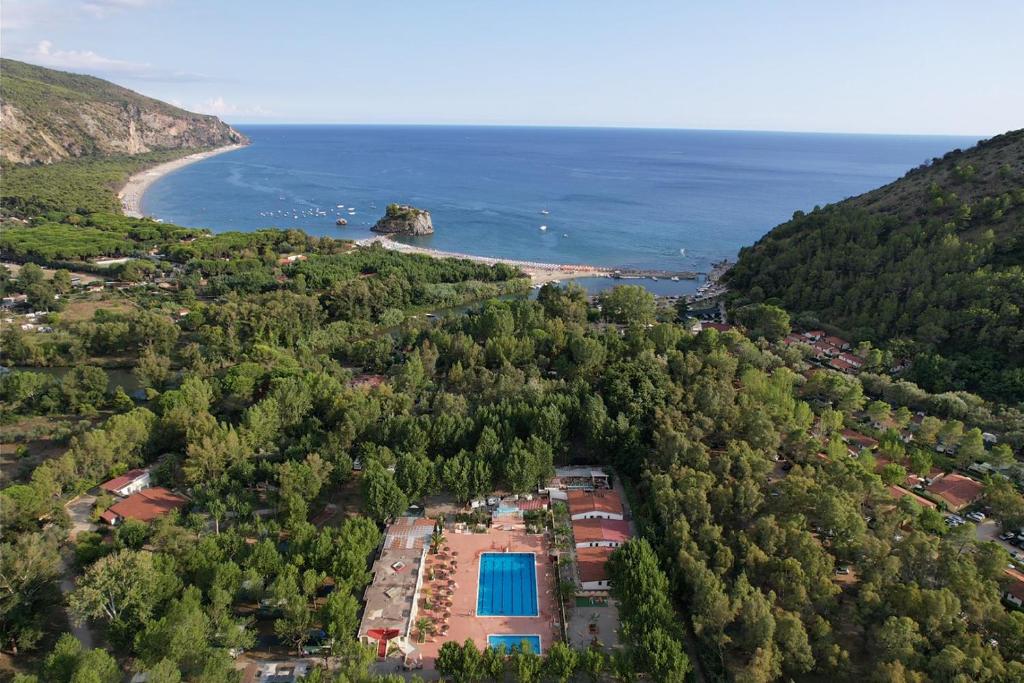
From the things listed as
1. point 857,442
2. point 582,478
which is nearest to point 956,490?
point 857,442

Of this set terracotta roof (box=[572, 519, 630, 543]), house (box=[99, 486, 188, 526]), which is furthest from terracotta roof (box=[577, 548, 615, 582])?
house (box=[99, 486, 188, 526])

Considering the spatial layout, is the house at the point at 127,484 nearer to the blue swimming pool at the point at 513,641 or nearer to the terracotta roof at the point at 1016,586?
the blue swimming pool at the point at 513,641

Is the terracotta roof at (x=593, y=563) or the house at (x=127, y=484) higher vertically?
the house at (x=127, y=484)

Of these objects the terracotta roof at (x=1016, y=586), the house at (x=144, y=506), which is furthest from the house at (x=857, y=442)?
the house at (x=144, y=506)

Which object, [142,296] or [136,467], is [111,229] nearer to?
[142,296]

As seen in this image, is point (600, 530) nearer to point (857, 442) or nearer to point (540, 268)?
point (857, 442)

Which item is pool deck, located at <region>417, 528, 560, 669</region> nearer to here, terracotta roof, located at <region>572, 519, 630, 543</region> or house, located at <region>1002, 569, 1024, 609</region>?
terracotta roof, located at <region>572, 519, 630, 543</region>
